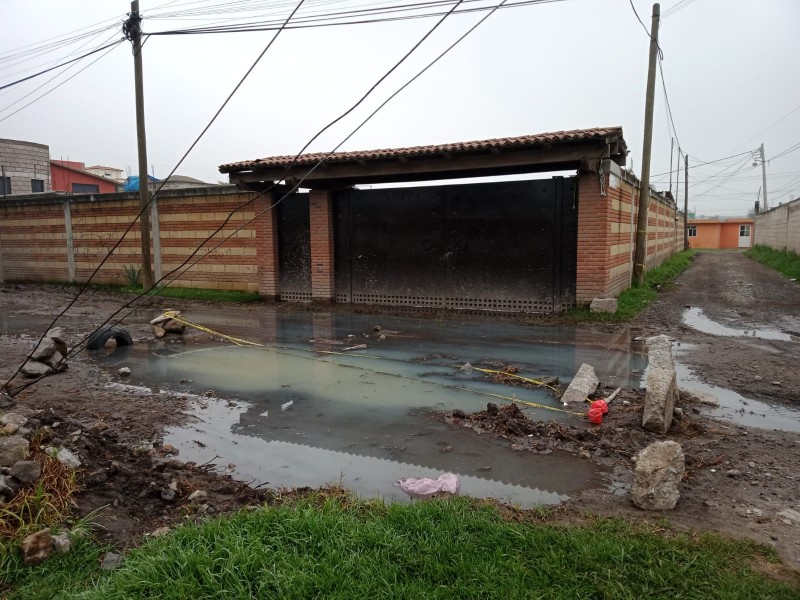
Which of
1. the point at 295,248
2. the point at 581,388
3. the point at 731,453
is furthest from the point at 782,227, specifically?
the point at 731,453

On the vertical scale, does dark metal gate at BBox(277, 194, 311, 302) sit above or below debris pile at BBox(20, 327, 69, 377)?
above

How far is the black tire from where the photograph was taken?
8555 millimetres

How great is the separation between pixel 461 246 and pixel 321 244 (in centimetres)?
358

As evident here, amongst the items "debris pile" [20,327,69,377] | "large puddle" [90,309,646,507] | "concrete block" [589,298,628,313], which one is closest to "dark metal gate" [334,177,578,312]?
"concrete block" [589,298,628,313]

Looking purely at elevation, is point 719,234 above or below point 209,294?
above

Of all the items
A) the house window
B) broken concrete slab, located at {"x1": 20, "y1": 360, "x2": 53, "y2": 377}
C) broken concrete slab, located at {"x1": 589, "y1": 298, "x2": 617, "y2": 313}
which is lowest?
broken concrete slab, located at {"x1": 20, "y1": 360, "x2": 53, "y2": 377}

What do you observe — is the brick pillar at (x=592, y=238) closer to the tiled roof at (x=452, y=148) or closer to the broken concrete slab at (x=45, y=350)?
the tiled roof at (x=452, y=148)

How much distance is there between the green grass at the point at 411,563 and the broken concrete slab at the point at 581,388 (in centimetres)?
256

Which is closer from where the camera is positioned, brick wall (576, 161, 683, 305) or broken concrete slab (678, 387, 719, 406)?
broken concrete slab (678, 387, 719, 406)

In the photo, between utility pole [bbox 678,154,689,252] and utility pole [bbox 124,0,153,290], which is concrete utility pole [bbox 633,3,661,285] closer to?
utility pole [bbox 124,0,153,290]

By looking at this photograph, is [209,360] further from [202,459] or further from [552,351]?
[552,351]

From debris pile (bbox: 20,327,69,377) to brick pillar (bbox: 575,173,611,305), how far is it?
29.6 feet

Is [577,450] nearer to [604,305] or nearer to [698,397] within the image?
[698,397]

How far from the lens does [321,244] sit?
13.6 meters
